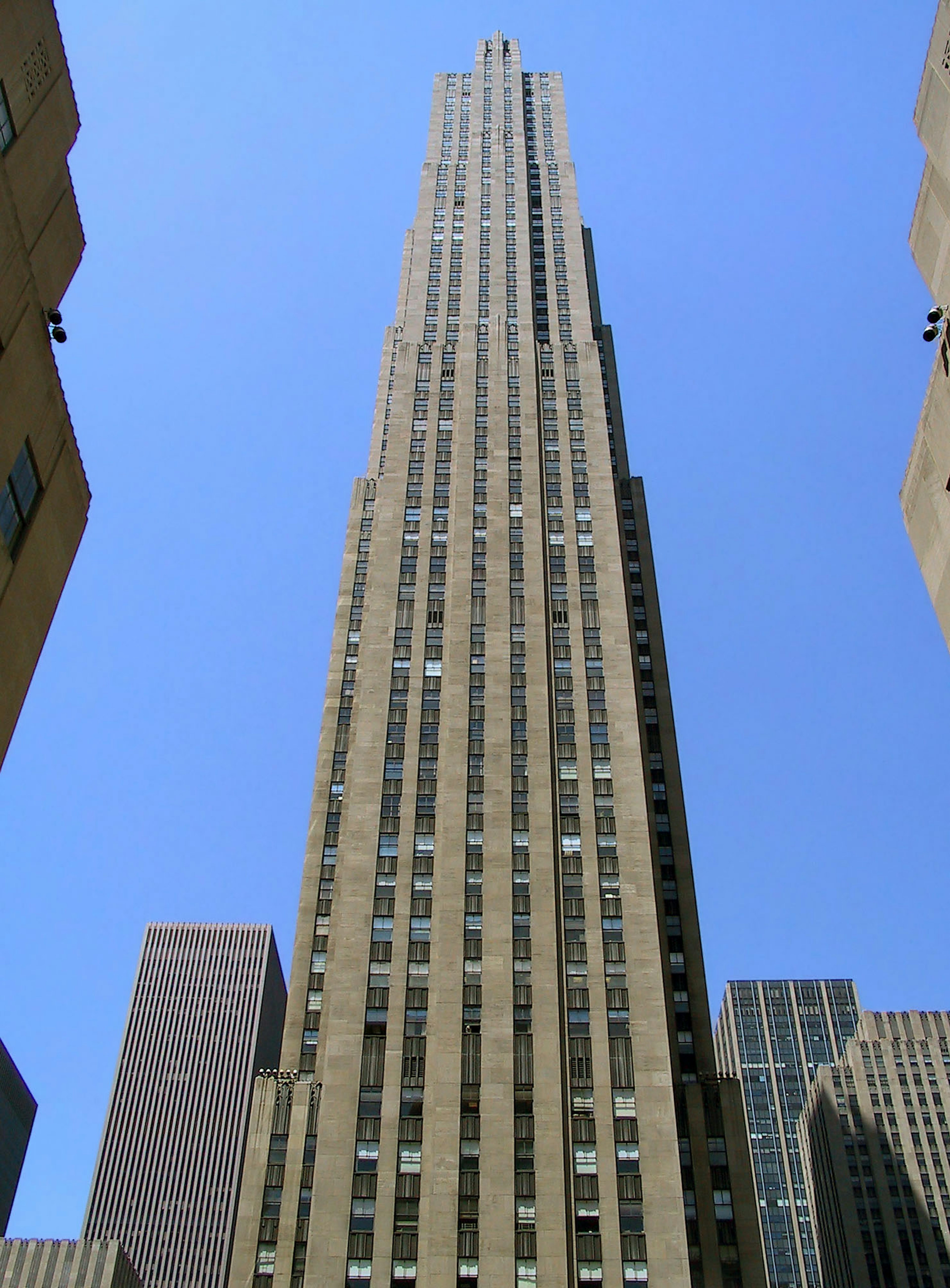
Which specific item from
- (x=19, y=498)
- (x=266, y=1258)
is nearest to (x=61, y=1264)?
(x=266, y=1258)

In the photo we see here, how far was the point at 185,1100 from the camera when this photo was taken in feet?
536

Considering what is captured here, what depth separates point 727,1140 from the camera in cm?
6569

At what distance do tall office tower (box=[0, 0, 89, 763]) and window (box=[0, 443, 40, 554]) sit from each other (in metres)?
0.03

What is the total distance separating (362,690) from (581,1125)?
105 ft

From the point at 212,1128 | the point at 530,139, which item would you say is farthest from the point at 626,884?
the point at 212,1128

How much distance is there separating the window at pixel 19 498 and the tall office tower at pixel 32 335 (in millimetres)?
29

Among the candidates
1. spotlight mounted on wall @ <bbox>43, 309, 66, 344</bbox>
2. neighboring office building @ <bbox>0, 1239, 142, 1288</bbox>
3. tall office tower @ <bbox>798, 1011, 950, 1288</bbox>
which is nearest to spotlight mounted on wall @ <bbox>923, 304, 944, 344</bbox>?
spotlight mounted on wall @ <bbox>43, 309, 66, 344</bbox>

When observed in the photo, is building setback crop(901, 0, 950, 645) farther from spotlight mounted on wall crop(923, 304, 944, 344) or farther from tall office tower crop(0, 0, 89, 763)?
tall office tower crop(0, 0, 89, 763)

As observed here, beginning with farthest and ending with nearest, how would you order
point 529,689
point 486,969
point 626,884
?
point 529,689 → point 626,884 → point 486,969

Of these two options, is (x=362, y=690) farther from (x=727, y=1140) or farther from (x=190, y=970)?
(x=190, y=970)

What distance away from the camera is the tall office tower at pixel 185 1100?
15350 cm

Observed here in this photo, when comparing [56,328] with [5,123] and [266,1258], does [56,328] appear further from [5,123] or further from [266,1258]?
[266,1258]

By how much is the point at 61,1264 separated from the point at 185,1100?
50330 mm

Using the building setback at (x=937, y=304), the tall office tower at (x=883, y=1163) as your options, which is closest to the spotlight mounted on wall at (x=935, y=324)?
the building setback at (x=937, y=304)
